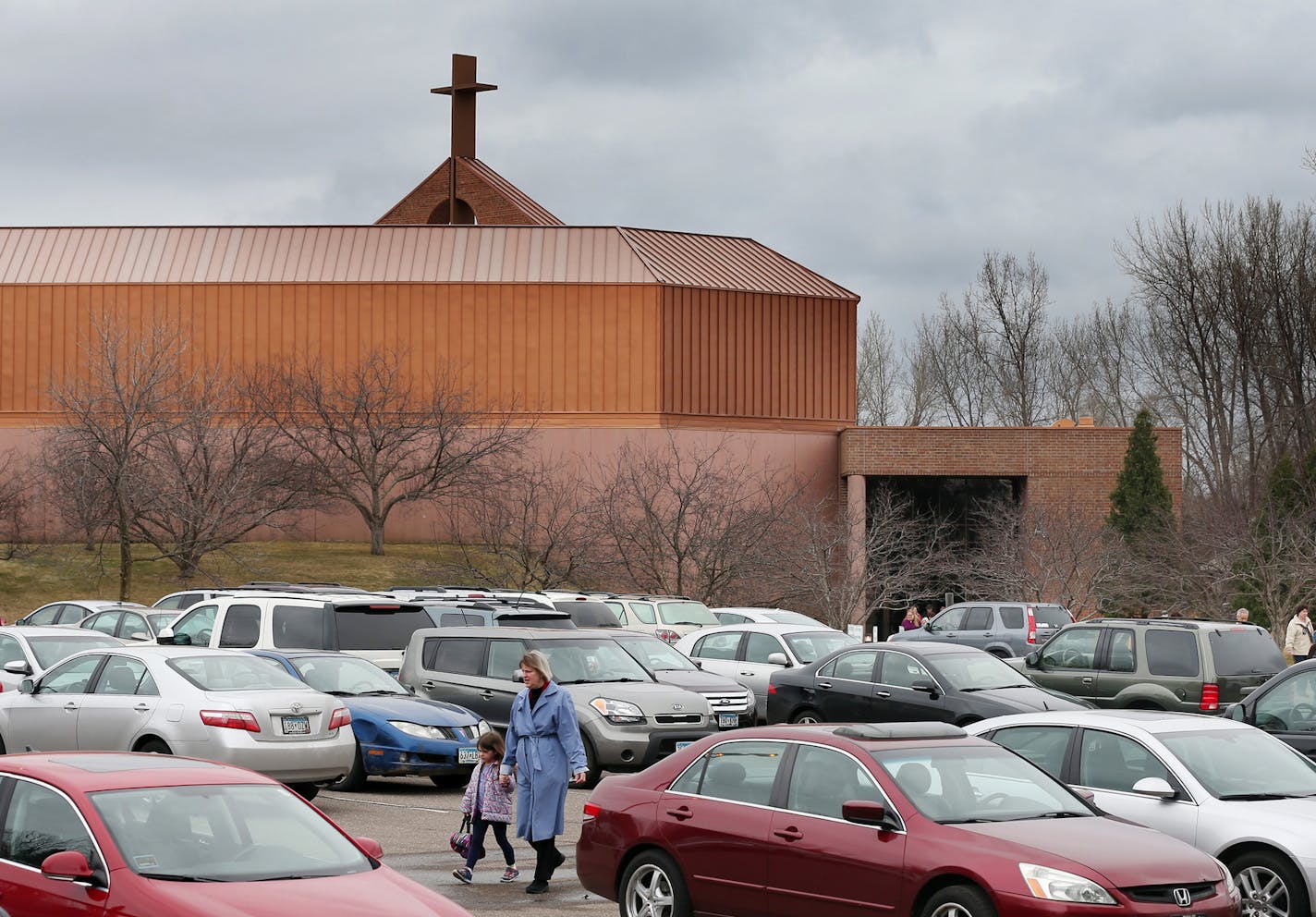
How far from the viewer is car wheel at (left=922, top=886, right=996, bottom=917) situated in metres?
8.16

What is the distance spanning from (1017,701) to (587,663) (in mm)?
4517

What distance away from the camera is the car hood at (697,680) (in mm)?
19953

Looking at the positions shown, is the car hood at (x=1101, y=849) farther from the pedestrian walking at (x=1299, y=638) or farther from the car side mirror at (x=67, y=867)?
the pedestrian walking at (x=1299, y=638)

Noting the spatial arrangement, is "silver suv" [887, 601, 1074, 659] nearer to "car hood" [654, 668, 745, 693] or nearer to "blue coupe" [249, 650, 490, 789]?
"car hood" [654, 668, 745, 693]

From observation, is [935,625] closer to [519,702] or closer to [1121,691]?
[1121,691]

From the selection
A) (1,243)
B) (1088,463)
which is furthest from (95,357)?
(1088,463)

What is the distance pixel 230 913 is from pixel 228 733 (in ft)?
25.3

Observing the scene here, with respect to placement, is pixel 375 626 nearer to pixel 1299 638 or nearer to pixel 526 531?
pixel 1299 638

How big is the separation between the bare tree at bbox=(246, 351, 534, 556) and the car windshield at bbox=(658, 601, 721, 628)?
79.9 ft

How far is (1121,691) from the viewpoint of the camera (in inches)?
754

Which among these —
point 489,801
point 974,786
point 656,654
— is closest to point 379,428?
point 656,654

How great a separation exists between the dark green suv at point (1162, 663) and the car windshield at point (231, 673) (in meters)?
9.40

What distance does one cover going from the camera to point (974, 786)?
9.05m

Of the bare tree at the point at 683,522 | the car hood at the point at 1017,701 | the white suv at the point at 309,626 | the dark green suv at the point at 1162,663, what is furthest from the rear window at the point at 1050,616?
the white suv at the point at 309,626
